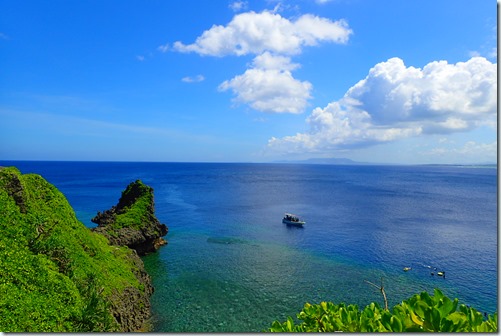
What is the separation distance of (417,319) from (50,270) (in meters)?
16.7

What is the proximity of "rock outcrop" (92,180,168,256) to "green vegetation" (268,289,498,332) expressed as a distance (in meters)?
30.0

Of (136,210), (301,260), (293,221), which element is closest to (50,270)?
(136,210)

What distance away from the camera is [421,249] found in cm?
4166

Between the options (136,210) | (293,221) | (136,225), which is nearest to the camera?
(136,225)

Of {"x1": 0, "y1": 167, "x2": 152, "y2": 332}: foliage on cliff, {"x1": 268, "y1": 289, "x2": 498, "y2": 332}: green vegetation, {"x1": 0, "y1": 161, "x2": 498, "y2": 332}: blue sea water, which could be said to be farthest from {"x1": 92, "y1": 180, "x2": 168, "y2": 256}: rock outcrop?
{"x1": 268, "y1": 289, "x2": 498, "y2": 332}: green vegetation

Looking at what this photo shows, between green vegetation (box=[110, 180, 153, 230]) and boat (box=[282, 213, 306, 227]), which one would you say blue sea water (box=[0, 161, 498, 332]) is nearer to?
boat (box=[282, 213, 306, 227])

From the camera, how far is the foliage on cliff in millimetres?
12797

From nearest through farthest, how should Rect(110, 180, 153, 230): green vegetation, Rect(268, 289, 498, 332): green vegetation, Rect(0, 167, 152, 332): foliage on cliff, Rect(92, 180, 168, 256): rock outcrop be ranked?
Rect(268, 289, 498, 332): green vegetation
Rect(0, 167, 152, 332): foliage on cliff
Rect(92, 180, 168, 256): rock outcrop
Rect(110, 180, 153, 230): green vegetation

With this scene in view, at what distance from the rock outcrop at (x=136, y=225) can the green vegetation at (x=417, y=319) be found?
29971 millimetres

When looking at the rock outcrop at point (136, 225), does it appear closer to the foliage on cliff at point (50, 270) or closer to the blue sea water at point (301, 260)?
the blue sea water at point (301, 260)

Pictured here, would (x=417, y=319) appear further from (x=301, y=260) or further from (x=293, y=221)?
(x=293, y=221)

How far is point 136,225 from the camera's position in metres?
38.2

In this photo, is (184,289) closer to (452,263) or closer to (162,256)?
(162,256)

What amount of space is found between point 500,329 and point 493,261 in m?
41.3
